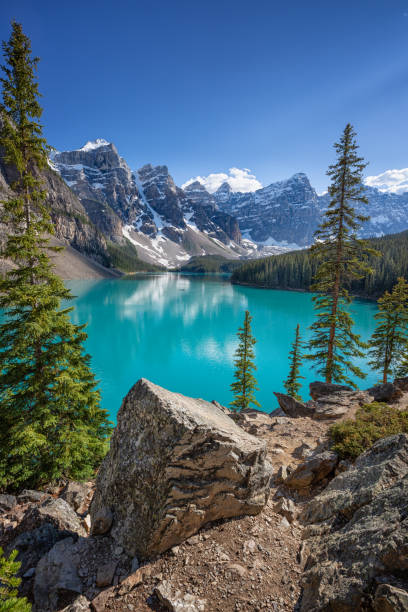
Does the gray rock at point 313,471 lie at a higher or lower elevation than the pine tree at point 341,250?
lower

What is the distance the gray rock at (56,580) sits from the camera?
12.1 ft

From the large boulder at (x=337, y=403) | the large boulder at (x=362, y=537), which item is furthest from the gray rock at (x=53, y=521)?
the large boulder at (x=337, y=403)

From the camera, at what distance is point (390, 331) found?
22203 millimetres

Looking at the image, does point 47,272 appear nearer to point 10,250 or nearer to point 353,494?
point 10,250

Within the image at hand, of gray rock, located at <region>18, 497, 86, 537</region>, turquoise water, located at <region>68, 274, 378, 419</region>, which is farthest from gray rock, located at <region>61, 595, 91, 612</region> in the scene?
turquoise water, located at <region>68, 274, 378, 419</region>

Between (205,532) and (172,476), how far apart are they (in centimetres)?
109

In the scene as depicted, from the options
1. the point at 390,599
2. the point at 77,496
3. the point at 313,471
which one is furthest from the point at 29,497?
the point at 390,599

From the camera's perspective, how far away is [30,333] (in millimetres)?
8492

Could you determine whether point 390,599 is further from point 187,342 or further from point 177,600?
point 187,342

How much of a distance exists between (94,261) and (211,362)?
558 ft

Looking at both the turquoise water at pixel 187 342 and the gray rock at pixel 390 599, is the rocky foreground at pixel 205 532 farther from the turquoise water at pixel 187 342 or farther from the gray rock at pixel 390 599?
the turquoise water at pixel 187 342

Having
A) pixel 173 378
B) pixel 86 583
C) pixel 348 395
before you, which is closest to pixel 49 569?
pixel 86 583

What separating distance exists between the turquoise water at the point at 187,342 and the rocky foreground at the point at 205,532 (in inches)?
760

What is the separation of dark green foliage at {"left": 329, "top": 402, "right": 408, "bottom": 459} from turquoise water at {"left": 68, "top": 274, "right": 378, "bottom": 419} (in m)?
15.7
